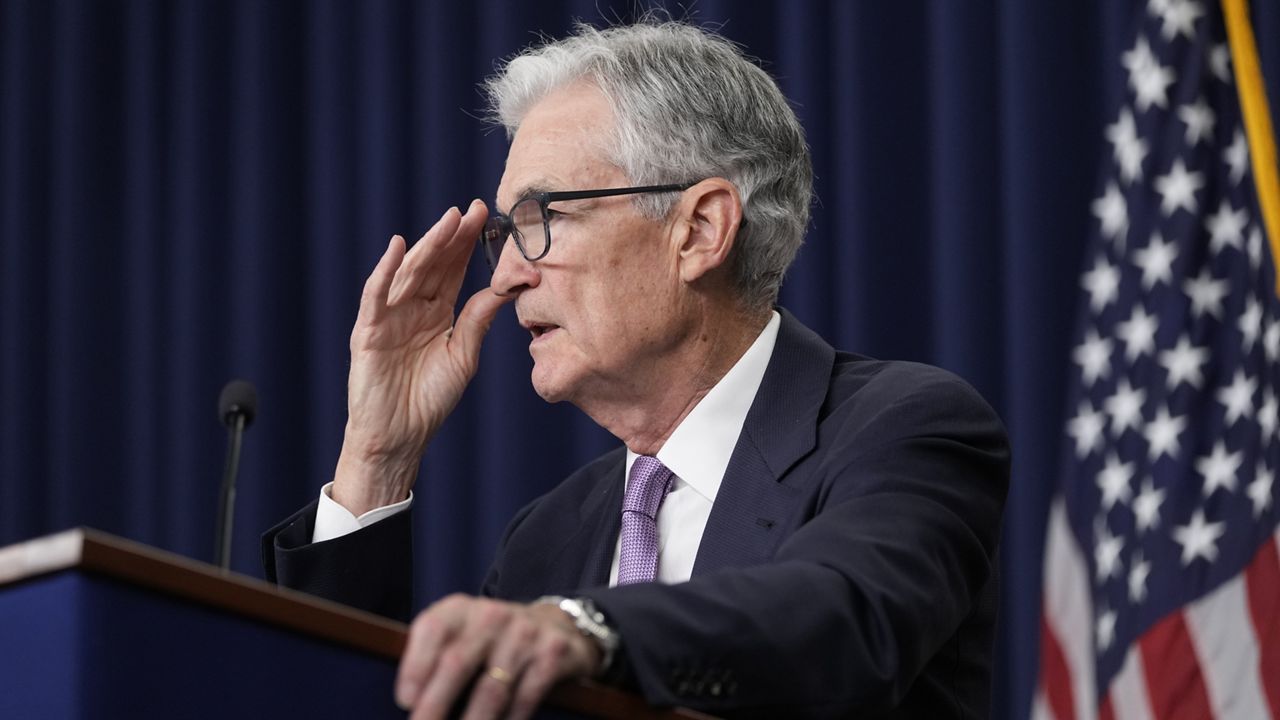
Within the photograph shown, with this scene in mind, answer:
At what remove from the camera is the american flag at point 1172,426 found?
8.78 ft

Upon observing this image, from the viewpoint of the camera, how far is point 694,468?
1982 mm

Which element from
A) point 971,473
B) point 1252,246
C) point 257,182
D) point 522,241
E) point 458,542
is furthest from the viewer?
point 257,182

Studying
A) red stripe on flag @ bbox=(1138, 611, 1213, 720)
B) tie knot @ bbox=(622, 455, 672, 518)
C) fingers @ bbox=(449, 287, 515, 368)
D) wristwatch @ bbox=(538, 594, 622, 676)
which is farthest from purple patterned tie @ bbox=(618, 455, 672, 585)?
red stripe on flag @ bbox=(1138, 611, 1213, 720)

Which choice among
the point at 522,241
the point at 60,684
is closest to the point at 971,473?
the point at 522,241

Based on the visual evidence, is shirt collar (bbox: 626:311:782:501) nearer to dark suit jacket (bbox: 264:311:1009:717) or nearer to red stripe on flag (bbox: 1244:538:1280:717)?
dark suit jacket (bbox: 264:311:1009:717)

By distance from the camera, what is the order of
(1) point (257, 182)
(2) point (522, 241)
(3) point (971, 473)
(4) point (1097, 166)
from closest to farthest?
(3) point (971, 473) → (2) point (522, 241) → (4) point (1097, 166) → (1) point (257, 182)

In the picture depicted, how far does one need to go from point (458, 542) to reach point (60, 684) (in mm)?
2884

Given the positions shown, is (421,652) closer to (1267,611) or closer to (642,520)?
(642,520)

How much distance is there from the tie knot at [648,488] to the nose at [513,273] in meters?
0.28

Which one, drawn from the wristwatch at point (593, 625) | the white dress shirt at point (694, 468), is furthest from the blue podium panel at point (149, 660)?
the white dress shirt at point (694, 468)

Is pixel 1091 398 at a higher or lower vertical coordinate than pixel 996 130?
lower

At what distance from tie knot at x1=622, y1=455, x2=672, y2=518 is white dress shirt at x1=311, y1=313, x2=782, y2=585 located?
1 centimetres

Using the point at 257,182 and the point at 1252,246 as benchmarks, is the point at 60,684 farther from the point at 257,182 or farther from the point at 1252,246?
the point at 257,182

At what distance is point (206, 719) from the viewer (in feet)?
2.93
